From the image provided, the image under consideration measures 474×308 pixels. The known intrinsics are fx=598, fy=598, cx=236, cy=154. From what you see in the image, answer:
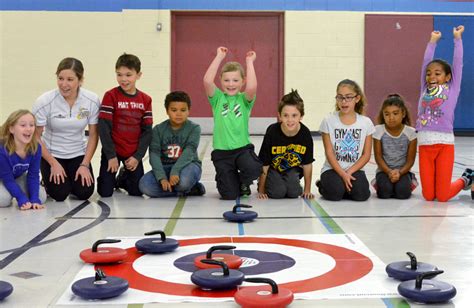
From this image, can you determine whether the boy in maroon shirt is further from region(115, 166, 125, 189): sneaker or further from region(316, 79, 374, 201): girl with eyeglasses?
region(316, 79, 374, 201): girl with eyeglasses

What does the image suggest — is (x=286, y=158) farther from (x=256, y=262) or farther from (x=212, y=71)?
(x=256, y=262)

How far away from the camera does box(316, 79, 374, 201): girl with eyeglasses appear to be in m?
4.95

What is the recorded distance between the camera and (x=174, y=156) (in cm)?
522

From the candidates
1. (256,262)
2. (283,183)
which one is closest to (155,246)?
(256,262)

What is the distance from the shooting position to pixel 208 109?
41.3 feet

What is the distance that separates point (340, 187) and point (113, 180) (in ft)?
6.47

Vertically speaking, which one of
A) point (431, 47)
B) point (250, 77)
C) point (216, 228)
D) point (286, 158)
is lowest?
point (216, 228)

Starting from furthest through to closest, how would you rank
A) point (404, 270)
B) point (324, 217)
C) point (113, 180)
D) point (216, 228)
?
point (113, 180) → point (324, 217) → point (216, 228) → point (404, 270)

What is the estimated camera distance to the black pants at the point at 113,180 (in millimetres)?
5195

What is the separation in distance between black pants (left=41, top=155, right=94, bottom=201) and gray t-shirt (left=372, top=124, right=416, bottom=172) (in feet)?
8.25

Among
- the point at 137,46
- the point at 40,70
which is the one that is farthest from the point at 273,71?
the point at 40,70

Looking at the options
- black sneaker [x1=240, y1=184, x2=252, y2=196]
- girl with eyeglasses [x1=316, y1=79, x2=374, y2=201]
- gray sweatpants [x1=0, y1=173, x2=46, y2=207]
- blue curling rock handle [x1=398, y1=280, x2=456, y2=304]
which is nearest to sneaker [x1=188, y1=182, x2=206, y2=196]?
black sneaker [x1=240, y1=184, x2=252, y2=196]

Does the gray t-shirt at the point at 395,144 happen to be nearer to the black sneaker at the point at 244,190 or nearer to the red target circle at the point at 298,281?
the black sneaker at the point at 244,190

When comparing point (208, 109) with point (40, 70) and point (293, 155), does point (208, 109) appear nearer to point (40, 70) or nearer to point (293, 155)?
point (40, 70)
